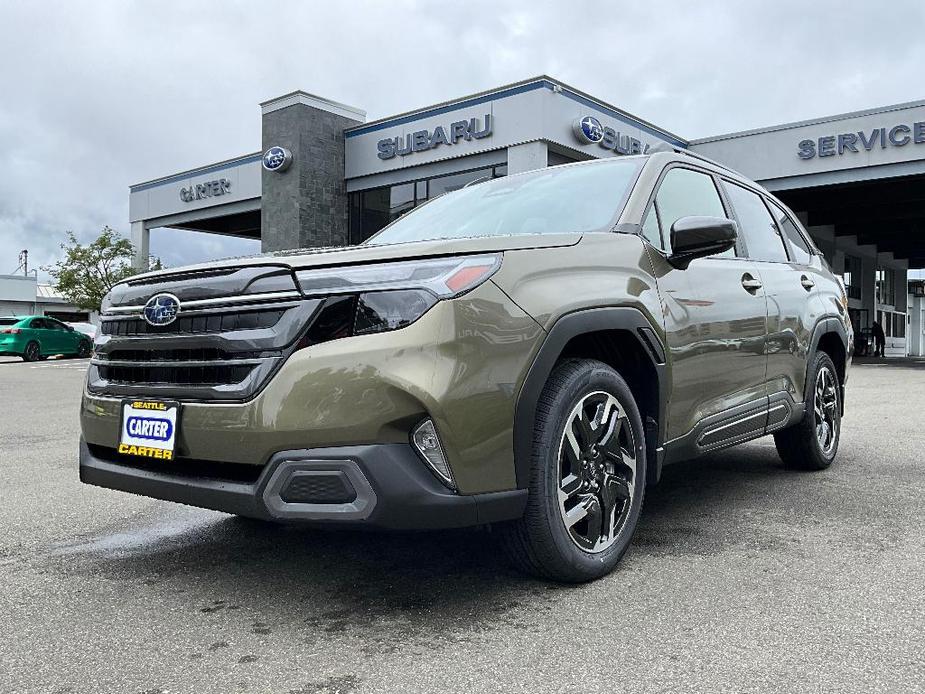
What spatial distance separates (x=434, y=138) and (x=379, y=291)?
67.5 feet

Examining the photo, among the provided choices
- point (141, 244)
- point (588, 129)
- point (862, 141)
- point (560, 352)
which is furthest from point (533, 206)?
point (141, 244)

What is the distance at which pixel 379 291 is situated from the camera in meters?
2.52

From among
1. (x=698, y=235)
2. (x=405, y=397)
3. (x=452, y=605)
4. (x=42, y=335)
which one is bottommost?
(x=452, y=605)

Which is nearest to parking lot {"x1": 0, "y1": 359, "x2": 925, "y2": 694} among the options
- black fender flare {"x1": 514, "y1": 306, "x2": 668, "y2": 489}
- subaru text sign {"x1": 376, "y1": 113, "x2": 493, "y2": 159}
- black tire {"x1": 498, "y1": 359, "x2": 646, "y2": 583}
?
black tire {"x1": 498, "y1": 359, "x2": 646, "y2": 583}

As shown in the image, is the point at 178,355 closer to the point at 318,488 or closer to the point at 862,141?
the point at 318,488

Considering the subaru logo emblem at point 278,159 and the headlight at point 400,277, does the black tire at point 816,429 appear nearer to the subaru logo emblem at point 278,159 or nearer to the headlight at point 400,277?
the headlight at point 400,277

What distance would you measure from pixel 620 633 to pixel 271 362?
1.35m

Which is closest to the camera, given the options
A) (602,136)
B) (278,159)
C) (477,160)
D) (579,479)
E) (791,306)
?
(579,479)

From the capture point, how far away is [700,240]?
132 inches

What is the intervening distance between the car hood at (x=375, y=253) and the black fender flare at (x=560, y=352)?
0.31 metres

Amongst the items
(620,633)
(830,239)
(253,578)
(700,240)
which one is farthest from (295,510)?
(830,239)

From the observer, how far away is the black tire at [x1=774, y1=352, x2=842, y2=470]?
16.3ft

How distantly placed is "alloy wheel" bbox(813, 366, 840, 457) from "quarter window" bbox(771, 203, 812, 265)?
71cm

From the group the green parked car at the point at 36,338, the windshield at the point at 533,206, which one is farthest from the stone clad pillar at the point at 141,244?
the windshield at the point at 533,206
